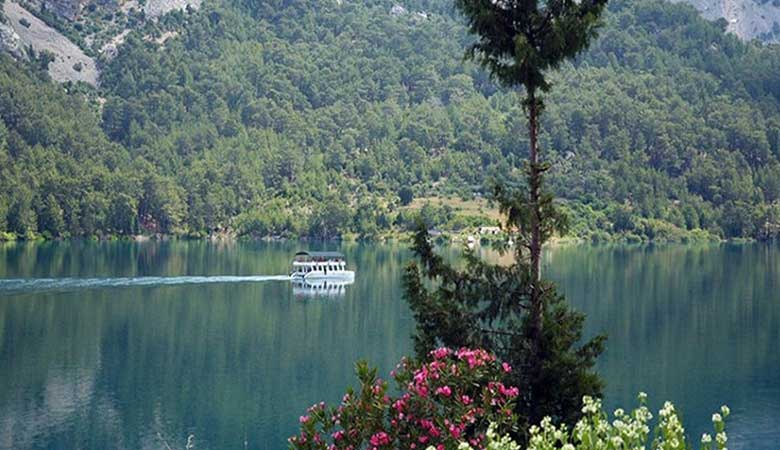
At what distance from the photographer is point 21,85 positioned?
656 ft

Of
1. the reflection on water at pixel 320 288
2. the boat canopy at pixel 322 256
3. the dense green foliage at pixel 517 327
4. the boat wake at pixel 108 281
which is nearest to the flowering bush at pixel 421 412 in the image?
the dense green foliage at pixel 517 327

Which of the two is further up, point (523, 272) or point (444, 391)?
point (523, 272)

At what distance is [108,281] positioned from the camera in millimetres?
92188

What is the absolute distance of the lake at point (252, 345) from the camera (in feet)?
152

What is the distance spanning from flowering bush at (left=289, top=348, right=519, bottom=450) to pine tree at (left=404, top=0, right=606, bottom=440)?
12.3 ft

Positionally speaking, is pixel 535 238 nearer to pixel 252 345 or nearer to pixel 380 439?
pixel 380 439

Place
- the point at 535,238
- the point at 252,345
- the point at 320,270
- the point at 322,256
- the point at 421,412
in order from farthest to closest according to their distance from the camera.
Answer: the point at 322,256, the point at 320,270, the point at 252,345, the point at 535,238, the point at 421,412

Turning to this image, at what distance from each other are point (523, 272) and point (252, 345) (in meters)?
45.4

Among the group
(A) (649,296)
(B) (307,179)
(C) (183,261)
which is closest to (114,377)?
(A) (649,296)

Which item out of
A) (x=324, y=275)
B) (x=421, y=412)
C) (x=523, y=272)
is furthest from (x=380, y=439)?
(x=324, y=275)

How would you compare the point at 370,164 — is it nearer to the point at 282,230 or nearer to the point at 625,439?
the point at 282,230

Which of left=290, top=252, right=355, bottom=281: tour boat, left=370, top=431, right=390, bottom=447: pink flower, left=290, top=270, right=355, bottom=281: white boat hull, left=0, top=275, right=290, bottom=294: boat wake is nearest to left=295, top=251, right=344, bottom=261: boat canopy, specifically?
left=290, top=252, right=355, bottom=281: tour boat

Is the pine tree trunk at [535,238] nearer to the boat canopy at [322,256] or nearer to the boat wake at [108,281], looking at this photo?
the boat wake at [108,281]

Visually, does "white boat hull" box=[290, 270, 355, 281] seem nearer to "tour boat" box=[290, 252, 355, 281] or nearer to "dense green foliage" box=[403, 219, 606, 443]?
"tour boat" box=[290, 252, 355, 281]
